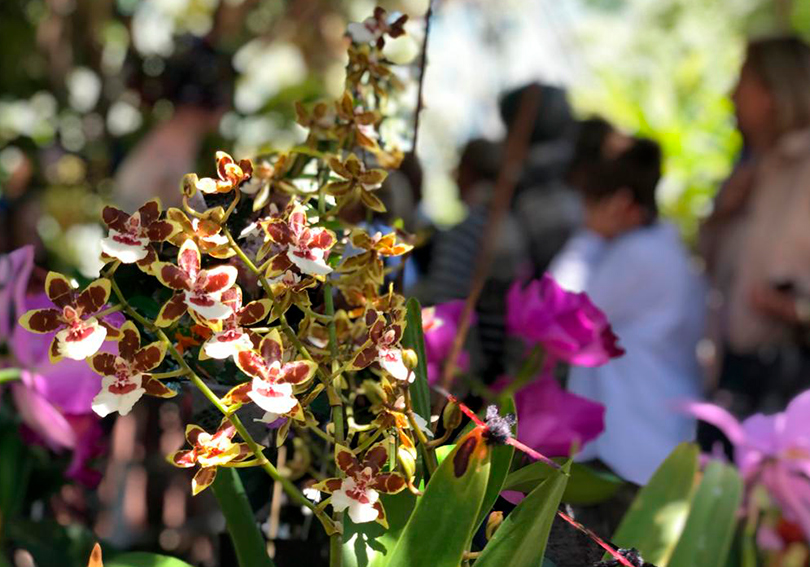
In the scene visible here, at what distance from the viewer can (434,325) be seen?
0.64 meters

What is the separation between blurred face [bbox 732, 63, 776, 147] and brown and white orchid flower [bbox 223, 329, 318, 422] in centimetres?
165

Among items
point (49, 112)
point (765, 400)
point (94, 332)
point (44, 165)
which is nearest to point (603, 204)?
point (765, 400)

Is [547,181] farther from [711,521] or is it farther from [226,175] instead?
[226,175]

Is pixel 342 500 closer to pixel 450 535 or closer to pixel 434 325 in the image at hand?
pixel 450 535

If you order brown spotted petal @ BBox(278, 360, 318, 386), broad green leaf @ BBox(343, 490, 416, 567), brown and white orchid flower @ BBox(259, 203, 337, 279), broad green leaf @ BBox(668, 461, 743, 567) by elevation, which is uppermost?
brown and white orchid flower @ BBox(259, 203, 337, 279)

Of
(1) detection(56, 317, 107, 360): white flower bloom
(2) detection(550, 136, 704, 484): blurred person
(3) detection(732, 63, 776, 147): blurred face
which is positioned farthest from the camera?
(3) detection(732, 63, 776, 147): blurred face

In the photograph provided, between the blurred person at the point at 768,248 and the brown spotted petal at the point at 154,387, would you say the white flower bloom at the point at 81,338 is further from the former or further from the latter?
the blurred person at the point at 768,248

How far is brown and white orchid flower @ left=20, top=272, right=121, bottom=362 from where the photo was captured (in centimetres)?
41

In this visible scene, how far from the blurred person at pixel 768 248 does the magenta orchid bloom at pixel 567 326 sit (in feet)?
3.61

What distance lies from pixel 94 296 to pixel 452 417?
0.63 ft

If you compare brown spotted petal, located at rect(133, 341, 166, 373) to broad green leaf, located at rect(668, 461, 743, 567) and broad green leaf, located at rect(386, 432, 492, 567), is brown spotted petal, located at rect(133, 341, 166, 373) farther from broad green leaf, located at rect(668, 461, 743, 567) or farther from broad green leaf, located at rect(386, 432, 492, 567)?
broad green leaf, located at rect(668, 461, 743, 567)

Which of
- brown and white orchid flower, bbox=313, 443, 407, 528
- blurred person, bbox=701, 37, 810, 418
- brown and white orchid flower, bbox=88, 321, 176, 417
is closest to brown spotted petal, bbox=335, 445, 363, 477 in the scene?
brown and white orchid flower, bbox=313, 443, 407, 528

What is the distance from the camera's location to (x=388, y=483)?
449 mm

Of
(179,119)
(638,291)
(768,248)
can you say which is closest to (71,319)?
(638,291)
